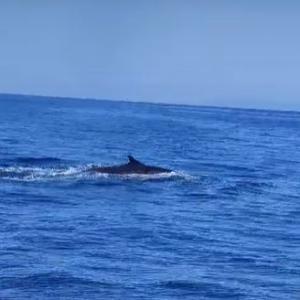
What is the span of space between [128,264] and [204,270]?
1620mm

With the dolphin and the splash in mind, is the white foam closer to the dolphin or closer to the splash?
the splash

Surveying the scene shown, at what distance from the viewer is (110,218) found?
31.9 metres

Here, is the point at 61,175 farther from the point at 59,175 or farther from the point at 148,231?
the point at 148,231

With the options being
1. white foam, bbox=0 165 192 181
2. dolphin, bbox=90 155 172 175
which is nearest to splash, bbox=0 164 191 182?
white foam, bbox=0 165 192 181

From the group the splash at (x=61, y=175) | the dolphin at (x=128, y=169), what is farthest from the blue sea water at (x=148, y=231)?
the dolphin at (x=128, y=169)

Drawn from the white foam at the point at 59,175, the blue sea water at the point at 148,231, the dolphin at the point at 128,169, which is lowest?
the blue sea water at the point at 148,231

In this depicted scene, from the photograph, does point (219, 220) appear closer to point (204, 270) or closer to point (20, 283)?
point (204, 270)

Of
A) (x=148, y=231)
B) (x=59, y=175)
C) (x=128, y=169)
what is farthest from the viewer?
(x=128, y=169)

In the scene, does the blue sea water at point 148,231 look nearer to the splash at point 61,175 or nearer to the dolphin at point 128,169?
the splash at point 61,175

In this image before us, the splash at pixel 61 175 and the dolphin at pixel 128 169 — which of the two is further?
the dolphin at pixel 128 169

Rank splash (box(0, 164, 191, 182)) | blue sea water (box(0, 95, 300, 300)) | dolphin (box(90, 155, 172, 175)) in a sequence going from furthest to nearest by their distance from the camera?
1. dolphin (box(90, 155, 172, 175))
2. splash (box(0, 164, 191, 182))
3. blue sea water (box(0, 95, 300, 300))

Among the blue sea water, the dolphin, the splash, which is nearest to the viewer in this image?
the blue sea water

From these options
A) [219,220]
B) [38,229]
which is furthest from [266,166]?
[38,229]

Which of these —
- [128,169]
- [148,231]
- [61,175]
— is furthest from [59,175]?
[148,231]
